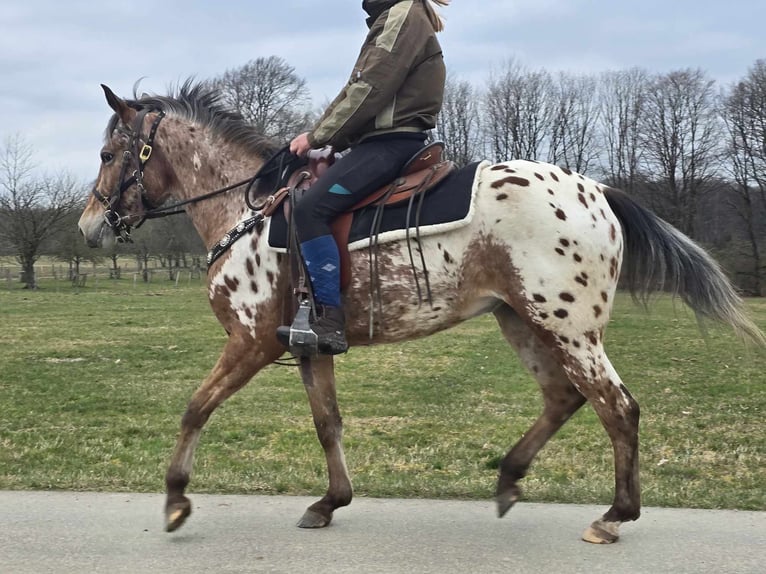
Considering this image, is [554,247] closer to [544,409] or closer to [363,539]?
[544,409]

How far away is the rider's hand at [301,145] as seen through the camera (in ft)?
15.6

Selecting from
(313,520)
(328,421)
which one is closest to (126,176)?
(328,421)

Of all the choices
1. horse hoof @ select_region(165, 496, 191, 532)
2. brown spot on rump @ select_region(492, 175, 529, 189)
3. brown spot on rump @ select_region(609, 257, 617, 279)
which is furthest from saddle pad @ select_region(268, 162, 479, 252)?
horse hoof @ select_region(165, 496, 191, 532)

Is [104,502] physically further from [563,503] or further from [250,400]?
[250,400]

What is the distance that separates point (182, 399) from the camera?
10.8m

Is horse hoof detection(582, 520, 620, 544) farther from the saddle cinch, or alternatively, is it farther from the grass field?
→ the saddle cinch

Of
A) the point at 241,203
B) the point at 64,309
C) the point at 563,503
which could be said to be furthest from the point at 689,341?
the point at 64,309

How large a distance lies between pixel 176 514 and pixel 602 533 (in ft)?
8.23

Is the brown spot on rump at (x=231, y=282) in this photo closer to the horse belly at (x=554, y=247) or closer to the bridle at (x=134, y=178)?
the bridle at (x=134, y=178)

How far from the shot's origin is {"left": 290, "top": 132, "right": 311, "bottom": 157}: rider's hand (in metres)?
4.75

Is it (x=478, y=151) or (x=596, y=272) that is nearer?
(x=596, y=272)

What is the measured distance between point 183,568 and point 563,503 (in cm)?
260

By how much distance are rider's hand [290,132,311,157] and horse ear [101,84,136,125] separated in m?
1.37

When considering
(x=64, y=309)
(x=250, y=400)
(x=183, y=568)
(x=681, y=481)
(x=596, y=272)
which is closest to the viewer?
(x=183, y=568)
